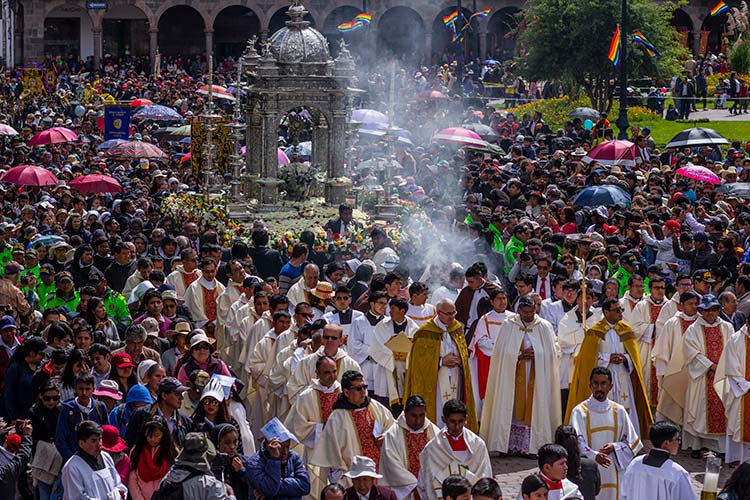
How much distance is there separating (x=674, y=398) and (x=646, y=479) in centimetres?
413

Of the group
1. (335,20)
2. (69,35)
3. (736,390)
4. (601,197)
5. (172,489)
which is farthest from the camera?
(69,35)

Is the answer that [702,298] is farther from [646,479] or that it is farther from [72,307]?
[72,307]

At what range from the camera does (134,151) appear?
24.5 metres

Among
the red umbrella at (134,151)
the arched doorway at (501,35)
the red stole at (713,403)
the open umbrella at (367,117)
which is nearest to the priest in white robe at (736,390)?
the red stole at (713,403)

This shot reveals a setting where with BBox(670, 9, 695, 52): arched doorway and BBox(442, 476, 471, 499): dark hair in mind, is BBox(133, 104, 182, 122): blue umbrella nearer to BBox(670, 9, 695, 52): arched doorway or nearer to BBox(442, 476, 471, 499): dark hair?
BBox(442, 476, 471, 499): dark hair

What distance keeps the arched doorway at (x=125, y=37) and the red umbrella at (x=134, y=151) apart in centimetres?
3484

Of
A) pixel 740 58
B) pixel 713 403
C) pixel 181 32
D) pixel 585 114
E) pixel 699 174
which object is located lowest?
pixel 713 403

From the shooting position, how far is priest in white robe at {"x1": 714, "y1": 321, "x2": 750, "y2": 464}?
12758mm

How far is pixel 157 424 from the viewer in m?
9.56

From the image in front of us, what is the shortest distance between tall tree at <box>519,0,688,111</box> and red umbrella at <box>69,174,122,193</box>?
16.0 metres

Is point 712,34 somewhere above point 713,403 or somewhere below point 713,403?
above

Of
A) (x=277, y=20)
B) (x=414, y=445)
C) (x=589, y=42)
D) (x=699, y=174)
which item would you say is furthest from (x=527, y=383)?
(x=277, y=20)

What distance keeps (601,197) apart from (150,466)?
10.5 metres

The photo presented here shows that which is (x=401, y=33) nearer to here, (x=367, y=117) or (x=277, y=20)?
(x=277, y=20)
